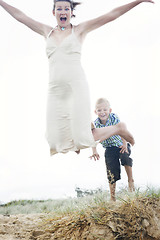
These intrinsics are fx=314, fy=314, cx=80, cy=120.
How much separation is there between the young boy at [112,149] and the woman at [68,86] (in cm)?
73

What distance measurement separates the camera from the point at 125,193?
16.9 feet

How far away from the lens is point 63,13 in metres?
4.40

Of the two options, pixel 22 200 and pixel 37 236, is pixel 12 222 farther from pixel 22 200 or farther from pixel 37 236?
pixel 22 200

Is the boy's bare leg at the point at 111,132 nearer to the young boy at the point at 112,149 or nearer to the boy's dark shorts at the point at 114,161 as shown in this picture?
the young boy at the point at 112,149

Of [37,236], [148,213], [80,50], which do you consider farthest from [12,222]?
[80,50]

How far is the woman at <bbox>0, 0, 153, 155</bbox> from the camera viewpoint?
4.20m

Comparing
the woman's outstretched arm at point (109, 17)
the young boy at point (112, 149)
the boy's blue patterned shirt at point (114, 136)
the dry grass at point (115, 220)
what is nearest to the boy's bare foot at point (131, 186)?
the young boy at point (112, 149)

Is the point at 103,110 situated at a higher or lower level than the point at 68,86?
lower

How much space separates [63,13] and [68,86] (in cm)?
105

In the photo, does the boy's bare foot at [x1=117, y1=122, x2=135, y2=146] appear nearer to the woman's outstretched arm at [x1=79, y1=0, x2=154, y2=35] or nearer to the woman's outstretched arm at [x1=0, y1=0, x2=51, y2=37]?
the woman's outstretched arm at [x1=79, y1=0, x2=154, y2=35]

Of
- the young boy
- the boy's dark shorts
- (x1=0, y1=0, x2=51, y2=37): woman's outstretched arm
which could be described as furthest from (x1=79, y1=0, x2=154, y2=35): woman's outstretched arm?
the boy's dark shorts

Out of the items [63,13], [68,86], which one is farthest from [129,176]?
[63,13]

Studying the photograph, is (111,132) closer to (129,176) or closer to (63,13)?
(129,176)

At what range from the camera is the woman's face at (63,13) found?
14.4 ft
